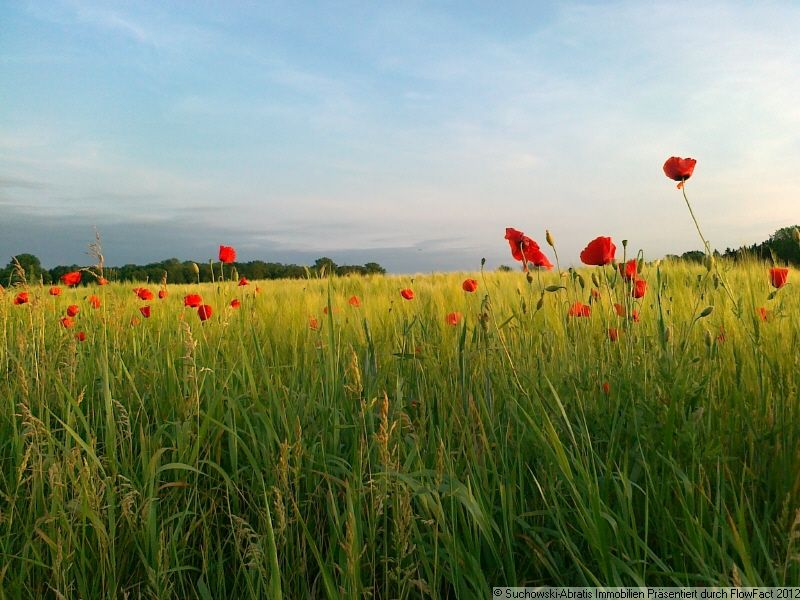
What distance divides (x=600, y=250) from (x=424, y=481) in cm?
98

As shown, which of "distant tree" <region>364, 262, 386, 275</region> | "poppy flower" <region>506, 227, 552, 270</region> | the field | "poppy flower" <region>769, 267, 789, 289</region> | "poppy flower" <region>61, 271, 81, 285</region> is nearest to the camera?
the field

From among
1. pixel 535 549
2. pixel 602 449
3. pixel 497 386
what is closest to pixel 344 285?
pixel 497 386

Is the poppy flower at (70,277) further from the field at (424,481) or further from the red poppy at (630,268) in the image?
the red poppy at (630,268)

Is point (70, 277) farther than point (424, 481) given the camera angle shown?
Yes

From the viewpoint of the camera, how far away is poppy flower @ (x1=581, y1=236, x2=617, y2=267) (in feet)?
6.11

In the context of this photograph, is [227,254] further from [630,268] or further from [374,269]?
[374,269]

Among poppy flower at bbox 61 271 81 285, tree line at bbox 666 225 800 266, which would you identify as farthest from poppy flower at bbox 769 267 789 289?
poppy flower at bbox 61 271 81 285

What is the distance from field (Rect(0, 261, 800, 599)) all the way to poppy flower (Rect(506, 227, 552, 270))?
0.18 metres

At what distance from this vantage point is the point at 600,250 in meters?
1.87

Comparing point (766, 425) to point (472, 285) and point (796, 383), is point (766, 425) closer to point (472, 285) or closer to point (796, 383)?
point (796, 383)

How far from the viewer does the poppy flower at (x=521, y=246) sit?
1.85 m

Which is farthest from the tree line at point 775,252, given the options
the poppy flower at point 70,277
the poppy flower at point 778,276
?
the poppy flower at point 70,277

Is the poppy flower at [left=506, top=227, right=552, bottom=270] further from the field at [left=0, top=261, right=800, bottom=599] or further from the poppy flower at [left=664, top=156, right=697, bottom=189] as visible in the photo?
the poppy flower at [left=664, top=156, right=697, bottom=189]

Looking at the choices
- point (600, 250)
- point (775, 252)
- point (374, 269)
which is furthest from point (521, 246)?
point (775, 252)
